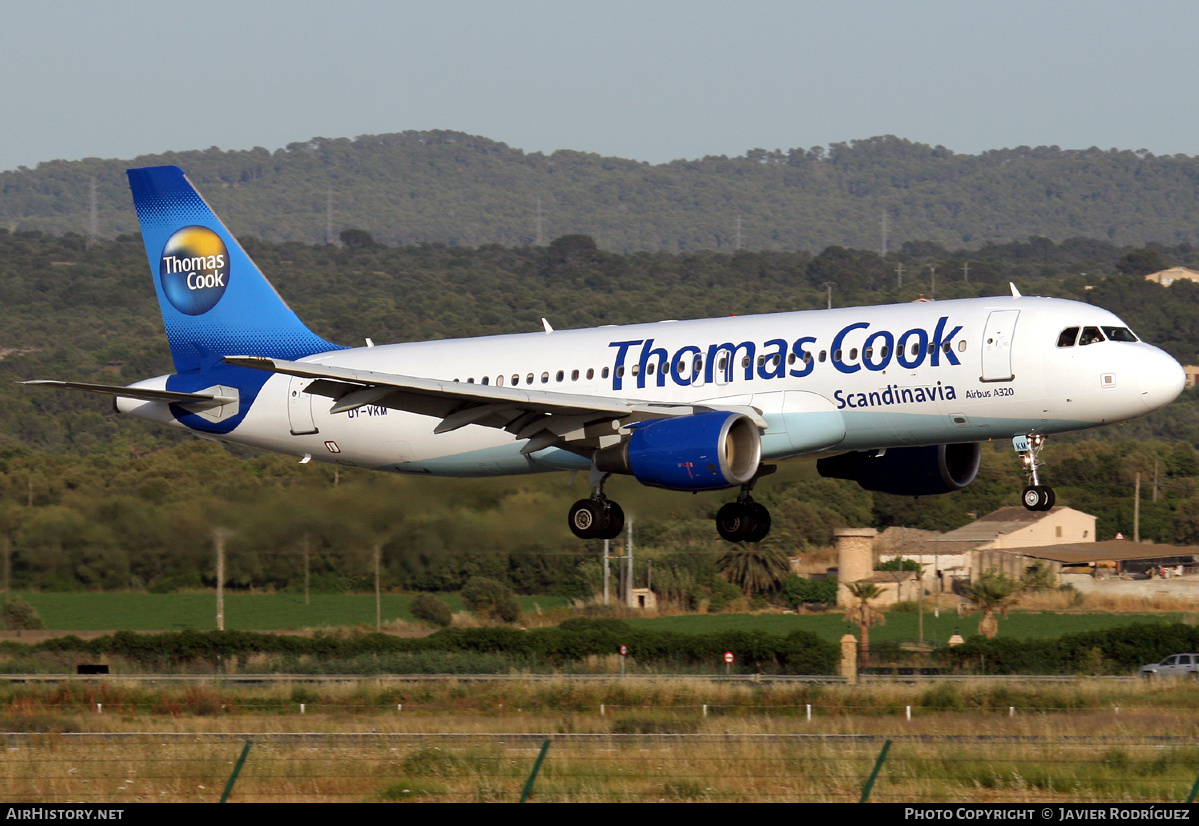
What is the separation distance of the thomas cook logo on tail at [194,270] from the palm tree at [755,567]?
45.3 meters

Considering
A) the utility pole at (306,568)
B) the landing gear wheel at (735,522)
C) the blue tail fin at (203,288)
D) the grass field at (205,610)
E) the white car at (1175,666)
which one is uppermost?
the blue tail fin at (203,288)

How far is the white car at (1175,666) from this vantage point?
55.0 meters

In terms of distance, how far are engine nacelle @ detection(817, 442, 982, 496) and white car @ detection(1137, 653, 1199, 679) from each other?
65.7 feet

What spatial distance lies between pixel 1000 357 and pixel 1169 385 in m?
3.20

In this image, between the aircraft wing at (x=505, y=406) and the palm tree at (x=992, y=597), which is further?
the palm tree at (x=992, y=597)

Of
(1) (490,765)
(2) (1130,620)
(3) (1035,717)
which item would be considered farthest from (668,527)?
(1) (490,765)

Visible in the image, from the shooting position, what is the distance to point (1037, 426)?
107ft

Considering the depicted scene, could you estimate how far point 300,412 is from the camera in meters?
39.6

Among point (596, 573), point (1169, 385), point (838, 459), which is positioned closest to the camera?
point (1169, 385)

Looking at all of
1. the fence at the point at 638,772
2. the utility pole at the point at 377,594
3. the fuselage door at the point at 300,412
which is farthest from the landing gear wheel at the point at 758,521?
the utility pole at the point at 377,594

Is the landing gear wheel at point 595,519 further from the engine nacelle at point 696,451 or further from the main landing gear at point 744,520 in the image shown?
the engine nacelle at point 696,451

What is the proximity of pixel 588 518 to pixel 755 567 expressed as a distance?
49.3m

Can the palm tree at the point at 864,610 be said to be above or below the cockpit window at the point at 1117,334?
below

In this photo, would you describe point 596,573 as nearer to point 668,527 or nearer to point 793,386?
point 668,527
